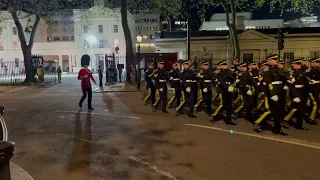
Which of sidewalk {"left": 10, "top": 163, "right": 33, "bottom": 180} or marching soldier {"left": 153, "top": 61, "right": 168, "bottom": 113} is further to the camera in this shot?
marching soldier {"left": 153, "top": 61, "right": 168, "bottom": 113}

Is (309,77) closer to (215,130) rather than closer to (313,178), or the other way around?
(215,130)

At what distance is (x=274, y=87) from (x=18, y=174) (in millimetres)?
6160

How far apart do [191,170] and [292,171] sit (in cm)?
174

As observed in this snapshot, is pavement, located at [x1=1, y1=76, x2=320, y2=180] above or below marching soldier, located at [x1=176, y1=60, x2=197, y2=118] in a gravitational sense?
below

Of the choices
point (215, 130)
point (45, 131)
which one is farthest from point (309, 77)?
point (45, 131)

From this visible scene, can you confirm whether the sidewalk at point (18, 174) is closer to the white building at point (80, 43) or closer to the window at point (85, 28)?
the white building at point (80, 43)

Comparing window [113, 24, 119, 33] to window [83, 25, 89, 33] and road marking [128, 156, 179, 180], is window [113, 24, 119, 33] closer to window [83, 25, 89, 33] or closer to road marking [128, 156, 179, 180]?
window [83, 25, 89, 33]

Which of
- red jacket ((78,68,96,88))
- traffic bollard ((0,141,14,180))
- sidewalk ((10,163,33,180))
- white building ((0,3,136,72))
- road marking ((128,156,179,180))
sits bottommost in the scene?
road marking ((128,156,179,180))

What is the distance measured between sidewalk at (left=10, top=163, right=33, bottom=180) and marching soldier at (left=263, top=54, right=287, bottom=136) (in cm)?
592

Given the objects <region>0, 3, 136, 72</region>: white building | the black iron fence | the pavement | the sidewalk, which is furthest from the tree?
<region>0, 3, 136, 72</region>: white building

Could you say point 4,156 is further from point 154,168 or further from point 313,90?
point 313,90

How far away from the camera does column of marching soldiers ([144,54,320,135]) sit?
28.8ft

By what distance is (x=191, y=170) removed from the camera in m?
6.09

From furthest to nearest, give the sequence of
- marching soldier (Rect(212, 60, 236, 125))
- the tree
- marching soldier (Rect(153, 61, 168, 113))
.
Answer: the tree → marching soldier (Rect(153, 61, 168, 113)) → marching soldier (Rect(212, 60, 236, 125))
